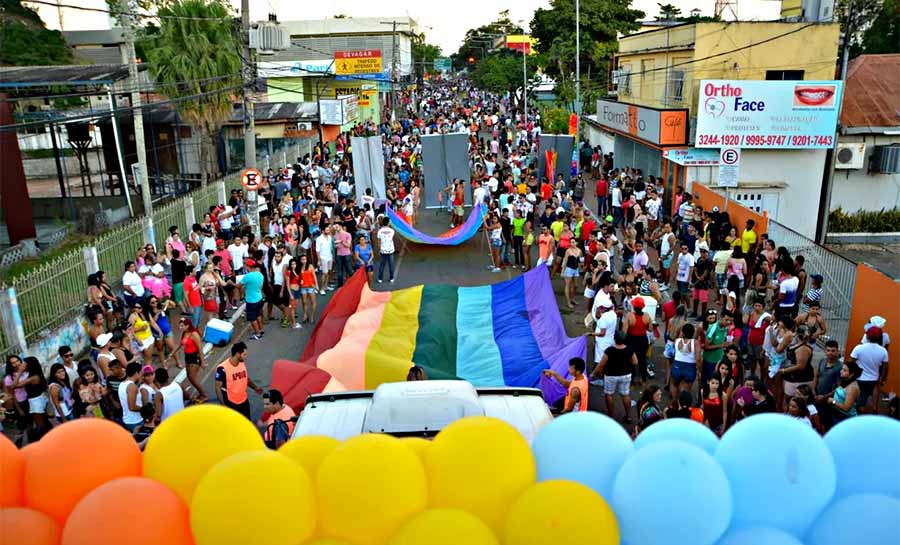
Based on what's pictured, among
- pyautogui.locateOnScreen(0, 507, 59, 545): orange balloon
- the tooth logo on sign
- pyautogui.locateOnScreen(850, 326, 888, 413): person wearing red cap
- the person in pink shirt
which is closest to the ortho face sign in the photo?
the tooth logo on sign

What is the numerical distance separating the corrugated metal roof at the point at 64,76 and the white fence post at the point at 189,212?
5.44 metres

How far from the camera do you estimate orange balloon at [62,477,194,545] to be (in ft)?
11.5

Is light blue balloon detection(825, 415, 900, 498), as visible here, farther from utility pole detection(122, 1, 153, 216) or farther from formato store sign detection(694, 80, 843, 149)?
formato store sign detection(694, 80, 843, 149)

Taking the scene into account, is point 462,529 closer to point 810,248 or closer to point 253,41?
point 810,248

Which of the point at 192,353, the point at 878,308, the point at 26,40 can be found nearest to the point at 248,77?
the point at 192,353

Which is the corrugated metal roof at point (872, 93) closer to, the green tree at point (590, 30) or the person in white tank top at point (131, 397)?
the person in white tank top at point (131, 397)

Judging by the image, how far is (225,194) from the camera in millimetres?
20750

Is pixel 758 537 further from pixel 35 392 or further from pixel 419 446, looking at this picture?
pixel 35 392

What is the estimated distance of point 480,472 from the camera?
3.80 meters

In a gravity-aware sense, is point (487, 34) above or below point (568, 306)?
above

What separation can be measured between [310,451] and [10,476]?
1.56 m

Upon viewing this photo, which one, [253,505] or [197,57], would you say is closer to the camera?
[253,505]

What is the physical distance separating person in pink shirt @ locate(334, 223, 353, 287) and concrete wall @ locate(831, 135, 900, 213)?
560 inches

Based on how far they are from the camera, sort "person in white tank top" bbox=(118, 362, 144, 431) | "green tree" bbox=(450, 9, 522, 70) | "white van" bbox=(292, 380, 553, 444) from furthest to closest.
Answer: "green tree" bbox=(450, 9, 522, 70)
"person in white tank top" bbox=(118, 362, 144, 431)
"white van" bbox=(292, 380, 553, 444)
